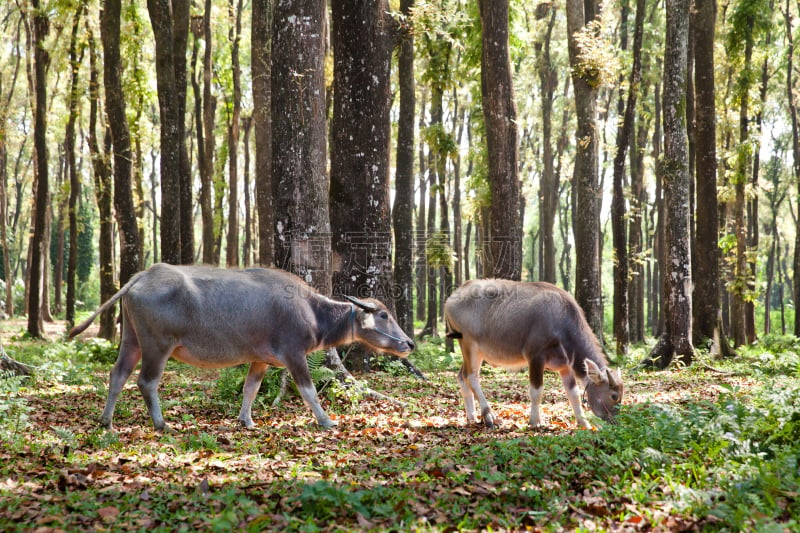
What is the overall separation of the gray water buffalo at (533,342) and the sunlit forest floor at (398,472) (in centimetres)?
56

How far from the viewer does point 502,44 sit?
53.8 ft

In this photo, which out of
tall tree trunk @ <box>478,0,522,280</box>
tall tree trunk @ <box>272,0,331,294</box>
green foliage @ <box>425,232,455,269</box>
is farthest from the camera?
green foliage @ <box>425,232,455,269</box>

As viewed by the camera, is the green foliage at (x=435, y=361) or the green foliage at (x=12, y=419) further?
the green foliage at (x=435, y=361)

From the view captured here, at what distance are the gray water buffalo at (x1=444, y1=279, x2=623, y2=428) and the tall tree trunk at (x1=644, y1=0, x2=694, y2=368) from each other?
8.51 metres

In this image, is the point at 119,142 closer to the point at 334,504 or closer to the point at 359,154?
the point at 359,154

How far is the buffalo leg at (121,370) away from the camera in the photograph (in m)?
8.49

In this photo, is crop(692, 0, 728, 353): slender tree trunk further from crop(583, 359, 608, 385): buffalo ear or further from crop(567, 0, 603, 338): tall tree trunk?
crop(583, 359, 608, 385): buffalo ear

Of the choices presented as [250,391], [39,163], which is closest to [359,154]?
[250,391]

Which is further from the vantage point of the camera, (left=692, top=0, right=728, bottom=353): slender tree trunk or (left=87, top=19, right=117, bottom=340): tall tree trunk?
(left=87, top=19, right=117, bottom=340): tall tree trunk

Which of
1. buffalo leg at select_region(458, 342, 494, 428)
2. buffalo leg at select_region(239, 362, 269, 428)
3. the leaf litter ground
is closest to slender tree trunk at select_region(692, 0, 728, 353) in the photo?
the leaf litter ground

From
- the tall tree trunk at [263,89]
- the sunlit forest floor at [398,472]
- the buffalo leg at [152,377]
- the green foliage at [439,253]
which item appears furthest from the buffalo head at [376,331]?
the green foliage at [439,253]

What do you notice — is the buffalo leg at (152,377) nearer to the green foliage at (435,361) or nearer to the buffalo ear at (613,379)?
the buffalo ear at (613,379)

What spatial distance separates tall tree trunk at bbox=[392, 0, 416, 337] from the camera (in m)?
21.1

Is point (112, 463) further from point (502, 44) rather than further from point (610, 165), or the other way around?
point (610, 165)
